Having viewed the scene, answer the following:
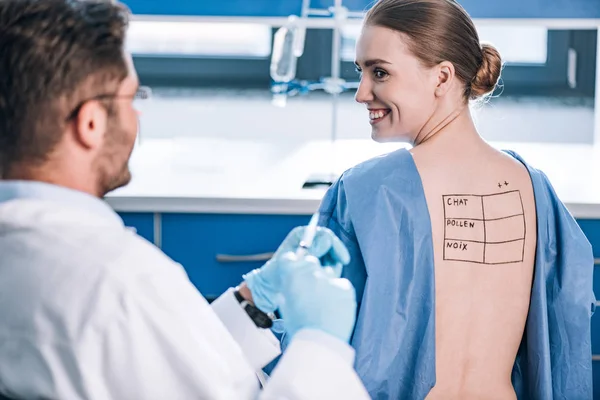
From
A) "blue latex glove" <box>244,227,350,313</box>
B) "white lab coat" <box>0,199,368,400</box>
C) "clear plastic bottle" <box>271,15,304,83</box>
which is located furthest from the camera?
"clear plastic bottle" <box>271,15,304,83</box>

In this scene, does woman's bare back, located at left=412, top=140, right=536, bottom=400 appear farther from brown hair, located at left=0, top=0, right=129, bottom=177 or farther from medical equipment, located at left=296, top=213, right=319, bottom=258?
brown hair, located at left=0, top=0, right=129, bottom=177

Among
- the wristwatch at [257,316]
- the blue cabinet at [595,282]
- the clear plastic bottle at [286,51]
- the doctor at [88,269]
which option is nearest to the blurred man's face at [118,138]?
the doctor at [88,269]

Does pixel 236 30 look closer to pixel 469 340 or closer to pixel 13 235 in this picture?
pixel 469 340

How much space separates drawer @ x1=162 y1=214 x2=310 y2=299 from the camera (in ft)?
7.35

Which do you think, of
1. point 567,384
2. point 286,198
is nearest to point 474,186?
point 567,384

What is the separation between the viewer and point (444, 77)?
1628 millimetres

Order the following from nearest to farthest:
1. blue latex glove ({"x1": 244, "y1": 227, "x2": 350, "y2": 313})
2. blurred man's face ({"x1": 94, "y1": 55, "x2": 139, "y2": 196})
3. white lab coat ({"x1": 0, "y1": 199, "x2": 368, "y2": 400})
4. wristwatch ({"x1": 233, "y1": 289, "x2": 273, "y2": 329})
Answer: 1. white lab coat ({"x1": 0, "y1": 199, "x2": 368, "y2": 400})
2. blurred man's face ({"x1": 94, "y1": 55, "x2": 139, "y2": 196})
3. blue latex glove ({"x1": 244, "y1": 227, "x2": 350, "y2": 313})
4. wristwatch ({"x1": 233, "y1": 289, "x2": 273, "y2": 329})

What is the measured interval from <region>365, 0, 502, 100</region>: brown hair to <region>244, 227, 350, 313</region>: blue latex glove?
0.42 m

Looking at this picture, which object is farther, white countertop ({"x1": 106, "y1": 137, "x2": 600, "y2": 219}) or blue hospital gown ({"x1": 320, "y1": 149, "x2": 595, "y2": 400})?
white countertop ({"x1": 106, "y1": 137, "x2": 600, "y2": 219})

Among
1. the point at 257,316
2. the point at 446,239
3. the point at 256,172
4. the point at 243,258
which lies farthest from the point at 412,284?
the point at 256,172

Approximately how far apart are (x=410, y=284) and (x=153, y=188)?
36.0 inches

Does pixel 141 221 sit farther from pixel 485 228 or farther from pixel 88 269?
pixel 88 269

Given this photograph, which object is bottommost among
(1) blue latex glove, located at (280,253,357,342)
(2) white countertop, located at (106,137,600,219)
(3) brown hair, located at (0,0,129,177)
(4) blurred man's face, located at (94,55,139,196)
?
(2) white countertop, located at (106,137,600,219)

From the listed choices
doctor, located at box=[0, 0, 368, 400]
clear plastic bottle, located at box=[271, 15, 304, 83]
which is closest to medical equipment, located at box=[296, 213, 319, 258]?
doctor, located at box=[0, 0, 368, 400]
